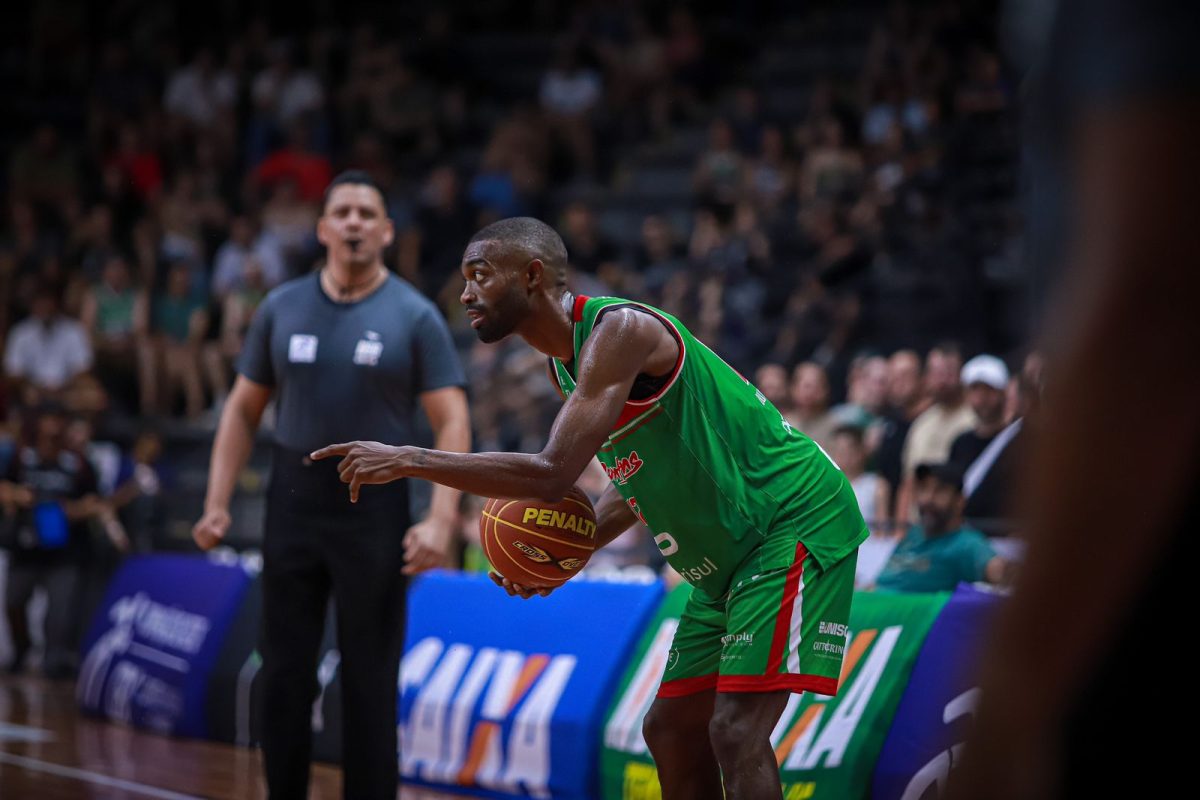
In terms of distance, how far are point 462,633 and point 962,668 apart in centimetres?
307

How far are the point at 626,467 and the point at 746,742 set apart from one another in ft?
2.68

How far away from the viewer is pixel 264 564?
17.5 feet

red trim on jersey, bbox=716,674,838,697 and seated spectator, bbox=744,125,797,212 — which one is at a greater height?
seated spectator, bbox=744,125,797,212

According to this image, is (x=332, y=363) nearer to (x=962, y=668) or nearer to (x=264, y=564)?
(x=264, y=564)

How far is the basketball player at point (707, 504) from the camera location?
3895mm

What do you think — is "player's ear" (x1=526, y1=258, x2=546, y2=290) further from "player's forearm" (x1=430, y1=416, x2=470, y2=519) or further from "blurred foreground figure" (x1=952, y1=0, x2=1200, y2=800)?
"blurred foreground figure" (x1=952, y1=0, x2=1200, y2=800)

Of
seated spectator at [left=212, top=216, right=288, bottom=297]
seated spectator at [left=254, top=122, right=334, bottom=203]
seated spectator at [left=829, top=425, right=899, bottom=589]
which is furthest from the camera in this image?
seated spectator at [left=254, top=122, right=334, bottom=203]

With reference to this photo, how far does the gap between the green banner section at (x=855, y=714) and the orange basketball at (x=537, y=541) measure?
1.64 m

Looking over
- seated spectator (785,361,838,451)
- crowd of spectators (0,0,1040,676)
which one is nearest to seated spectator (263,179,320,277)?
crowd of spectators (0,0,1040,676)

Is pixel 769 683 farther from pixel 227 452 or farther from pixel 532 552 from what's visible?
pixel 227 452

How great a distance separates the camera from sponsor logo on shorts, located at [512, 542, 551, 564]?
13.3ft

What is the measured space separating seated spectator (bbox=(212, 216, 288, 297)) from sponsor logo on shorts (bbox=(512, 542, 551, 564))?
1176 centimetres

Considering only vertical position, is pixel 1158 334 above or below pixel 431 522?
above

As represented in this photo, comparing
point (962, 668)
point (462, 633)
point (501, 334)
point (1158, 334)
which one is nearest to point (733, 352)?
point (462, 633)
